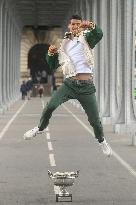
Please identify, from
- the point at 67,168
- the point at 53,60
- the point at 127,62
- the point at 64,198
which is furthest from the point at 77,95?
the point at 127,62

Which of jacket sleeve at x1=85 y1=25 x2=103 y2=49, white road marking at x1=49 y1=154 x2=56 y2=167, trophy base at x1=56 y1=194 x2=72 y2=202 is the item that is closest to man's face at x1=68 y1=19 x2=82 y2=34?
jacket sleeve at x1=85 y1=25 x2=103 y2=49

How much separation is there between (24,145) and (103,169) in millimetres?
6740

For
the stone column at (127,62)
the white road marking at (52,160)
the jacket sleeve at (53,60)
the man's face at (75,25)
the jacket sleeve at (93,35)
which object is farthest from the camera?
the stone column at (127,62)

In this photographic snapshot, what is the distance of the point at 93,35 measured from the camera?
1105cm

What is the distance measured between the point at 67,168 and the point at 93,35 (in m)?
4.75

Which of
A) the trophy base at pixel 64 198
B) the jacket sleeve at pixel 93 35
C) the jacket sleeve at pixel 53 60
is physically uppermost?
the jacket sleeve at pixel 93 35

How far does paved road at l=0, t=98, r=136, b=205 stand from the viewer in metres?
11.1

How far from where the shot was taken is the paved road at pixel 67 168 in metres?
11.1

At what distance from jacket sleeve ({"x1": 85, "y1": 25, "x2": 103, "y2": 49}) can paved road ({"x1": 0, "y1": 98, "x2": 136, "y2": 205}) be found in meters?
2.05

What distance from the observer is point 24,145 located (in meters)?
21.7

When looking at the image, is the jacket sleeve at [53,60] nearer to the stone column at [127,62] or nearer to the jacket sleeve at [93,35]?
the jacket sleeve at [93,35]

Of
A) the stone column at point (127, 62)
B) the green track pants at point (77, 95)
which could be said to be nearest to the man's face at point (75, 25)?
the green track pants at point (77, 95)

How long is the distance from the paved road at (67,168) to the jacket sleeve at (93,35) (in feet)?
6.74

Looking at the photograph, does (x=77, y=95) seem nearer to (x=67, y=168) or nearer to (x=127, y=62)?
(x=67, y=168)
